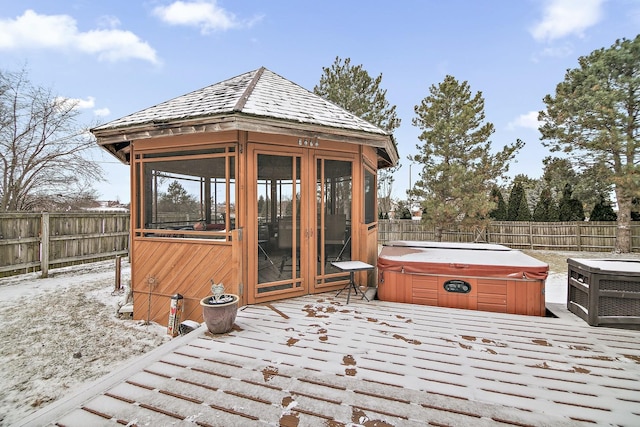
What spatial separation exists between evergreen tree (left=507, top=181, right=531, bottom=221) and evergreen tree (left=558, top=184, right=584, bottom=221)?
52.8 inches

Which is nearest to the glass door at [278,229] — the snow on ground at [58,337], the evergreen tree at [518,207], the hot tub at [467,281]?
the hot tub at [467,281]

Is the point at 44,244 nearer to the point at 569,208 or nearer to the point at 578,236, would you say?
the point at 578,236

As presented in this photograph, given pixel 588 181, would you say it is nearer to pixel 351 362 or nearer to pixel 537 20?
pixel 537 20

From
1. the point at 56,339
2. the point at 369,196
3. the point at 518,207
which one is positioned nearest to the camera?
the point at 56,339

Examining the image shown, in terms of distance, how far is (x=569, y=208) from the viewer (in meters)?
14.1

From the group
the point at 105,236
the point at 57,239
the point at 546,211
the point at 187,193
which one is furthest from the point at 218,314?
the point at 546,211

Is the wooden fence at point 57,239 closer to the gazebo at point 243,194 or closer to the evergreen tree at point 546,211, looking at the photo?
the gazebo at point 243,194

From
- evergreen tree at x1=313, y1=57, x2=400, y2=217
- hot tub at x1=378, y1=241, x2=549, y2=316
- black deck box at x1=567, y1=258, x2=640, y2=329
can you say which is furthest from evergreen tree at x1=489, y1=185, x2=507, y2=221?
black deck box at x1=567, y1=258, x2=640, y2=329

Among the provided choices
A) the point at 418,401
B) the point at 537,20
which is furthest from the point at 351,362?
the point at 537,20

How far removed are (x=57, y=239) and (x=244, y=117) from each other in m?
8.30

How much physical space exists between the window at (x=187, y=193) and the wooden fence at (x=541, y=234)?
12.3 m

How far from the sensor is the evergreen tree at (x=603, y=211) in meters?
13.6

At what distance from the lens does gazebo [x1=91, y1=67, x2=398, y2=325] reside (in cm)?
385

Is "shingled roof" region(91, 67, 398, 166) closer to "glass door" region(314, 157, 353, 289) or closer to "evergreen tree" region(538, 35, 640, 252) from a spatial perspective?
"glass door" region(314, 157, 353, 289)
